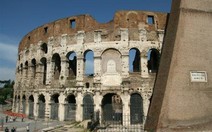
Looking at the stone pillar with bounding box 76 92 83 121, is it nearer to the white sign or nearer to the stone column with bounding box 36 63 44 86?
the stone column with bounding box 36 63 44 86

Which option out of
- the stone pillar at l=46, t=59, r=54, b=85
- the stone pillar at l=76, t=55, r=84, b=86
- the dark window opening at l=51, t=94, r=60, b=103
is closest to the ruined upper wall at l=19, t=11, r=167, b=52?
the stone pillar at l=76, t=55, r=84, b=86

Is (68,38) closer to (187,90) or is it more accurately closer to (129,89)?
(129,89)

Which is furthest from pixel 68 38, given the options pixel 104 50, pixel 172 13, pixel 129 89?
pixel 172 13

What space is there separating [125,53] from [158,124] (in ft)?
32.8

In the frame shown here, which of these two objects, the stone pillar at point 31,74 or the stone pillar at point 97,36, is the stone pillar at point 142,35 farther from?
the stone pillar at point 31,74

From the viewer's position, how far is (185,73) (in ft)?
30.9

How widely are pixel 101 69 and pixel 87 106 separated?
3272mm

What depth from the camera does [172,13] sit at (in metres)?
10.5

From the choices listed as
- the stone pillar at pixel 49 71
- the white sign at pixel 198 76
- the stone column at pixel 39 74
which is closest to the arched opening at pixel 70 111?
the stone pillar at pixel 49 71

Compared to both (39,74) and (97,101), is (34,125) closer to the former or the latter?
(97,101)

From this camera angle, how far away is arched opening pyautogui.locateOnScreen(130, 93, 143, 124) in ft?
56.9

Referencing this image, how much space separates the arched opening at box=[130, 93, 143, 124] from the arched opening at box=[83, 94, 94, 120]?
3.25 meters

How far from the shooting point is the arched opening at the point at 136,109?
682 inches

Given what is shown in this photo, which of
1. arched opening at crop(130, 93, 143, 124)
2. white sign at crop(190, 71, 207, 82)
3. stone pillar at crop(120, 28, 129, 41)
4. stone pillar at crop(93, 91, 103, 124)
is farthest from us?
stone pillar at crop(120, 28, 129, 41)
